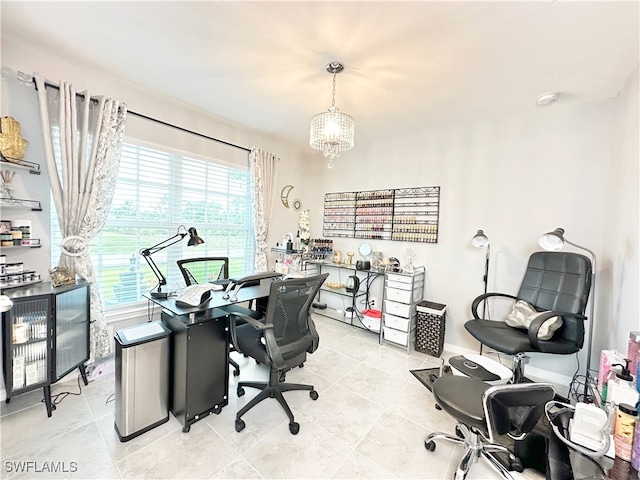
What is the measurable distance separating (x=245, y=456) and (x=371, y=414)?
924mm

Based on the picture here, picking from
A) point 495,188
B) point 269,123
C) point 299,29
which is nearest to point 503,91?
point 495,188

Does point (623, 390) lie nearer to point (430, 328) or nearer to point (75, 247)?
point (430, 328)

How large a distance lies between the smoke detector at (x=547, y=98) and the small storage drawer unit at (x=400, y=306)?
1975 mm

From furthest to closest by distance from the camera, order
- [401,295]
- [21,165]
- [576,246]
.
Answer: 1. [401,295]
2. [576,246]
3. [21,165]

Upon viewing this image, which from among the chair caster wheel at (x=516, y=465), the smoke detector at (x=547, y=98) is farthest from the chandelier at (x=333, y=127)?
the chair caster wheel at (x=516, y=465)

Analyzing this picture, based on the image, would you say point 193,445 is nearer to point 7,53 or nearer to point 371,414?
point 371,414

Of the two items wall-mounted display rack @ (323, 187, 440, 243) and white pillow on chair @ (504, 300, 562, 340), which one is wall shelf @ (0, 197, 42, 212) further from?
white pillow on chair @ (504, 300, 562, 340)

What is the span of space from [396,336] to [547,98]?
272cm

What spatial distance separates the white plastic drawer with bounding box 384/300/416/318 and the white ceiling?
214 cm

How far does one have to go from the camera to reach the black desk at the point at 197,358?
168cm

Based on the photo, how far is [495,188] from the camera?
2785 mm

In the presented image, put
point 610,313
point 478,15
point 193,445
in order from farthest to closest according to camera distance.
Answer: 1. point 610,313
2. point 193,445
3. point 478,15

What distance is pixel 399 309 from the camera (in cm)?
303

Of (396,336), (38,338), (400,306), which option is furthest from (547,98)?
(38,338)
